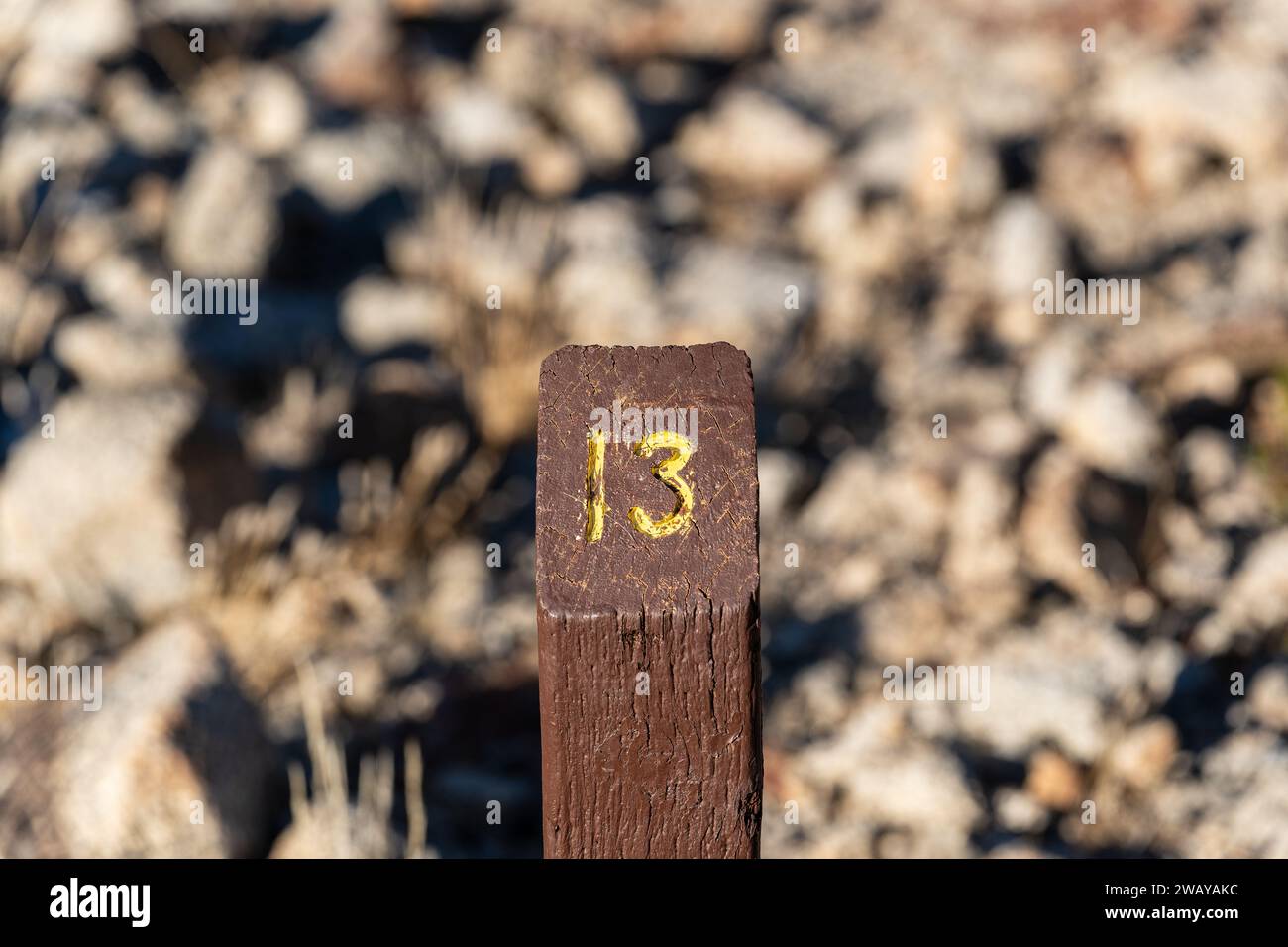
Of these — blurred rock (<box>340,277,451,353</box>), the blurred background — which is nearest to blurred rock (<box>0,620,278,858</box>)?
the blurred background

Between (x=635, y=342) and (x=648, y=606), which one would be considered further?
(x=635, y=342)

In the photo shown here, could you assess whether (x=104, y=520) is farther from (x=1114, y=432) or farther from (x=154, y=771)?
(x=1114, y=432)

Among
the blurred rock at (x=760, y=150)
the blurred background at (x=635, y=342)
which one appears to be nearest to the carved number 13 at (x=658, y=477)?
the blurred background at (x=635, y=342)

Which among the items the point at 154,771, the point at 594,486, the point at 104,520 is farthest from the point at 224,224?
the point at 594,486

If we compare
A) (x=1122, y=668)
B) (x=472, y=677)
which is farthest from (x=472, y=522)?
(x=1122, y=668)

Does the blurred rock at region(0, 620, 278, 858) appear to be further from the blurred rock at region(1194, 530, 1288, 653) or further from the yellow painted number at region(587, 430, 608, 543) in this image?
the blurred rock at region(1194, 530, 1288, 653)

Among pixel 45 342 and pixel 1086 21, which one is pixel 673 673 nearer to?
pixel 45 342

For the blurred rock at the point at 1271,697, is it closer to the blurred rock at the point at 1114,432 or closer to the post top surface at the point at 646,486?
the blurred rock at the point at 1114,432
